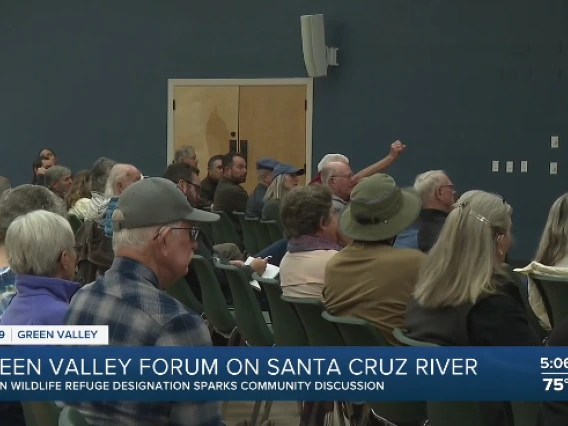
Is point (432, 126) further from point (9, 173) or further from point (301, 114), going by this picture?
point (9, 173)

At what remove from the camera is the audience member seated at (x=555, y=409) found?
8.53ft

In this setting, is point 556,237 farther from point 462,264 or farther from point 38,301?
point 38,301

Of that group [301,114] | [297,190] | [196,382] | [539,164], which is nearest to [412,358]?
[196,382]

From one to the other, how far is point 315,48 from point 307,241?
292 inches

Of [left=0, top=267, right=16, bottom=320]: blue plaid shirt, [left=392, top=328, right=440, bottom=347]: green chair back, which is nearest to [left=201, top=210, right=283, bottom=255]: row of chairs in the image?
[left=0, top=267, right=16, bottom=320]: blue plaid shirt

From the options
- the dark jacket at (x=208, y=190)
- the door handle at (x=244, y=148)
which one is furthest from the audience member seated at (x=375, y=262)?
the door handle at (x=244, y=148)

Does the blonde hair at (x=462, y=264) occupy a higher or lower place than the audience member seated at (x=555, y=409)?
higher

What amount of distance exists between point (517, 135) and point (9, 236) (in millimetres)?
8839

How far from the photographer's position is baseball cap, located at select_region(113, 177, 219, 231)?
2.41m

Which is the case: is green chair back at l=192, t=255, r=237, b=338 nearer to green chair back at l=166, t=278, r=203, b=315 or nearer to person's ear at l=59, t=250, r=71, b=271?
green chair back at l=166, t=278, r=203, b=315

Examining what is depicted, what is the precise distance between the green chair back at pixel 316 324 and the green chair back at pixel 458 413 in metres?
0.93

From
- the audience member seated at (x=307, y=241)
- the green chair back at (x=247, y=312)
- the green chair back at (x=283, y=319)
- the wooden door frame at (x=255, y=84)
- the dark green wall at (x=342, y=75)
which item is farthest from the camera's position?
the wooden door frame at (x=255, y=84)

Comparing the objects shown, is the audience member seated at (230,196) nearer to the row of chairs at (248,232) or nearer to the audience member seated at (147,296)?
the row of chairs at (248,232)

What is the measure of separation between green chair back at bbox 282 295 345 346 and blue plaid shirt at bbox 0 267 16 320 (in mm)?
1071
